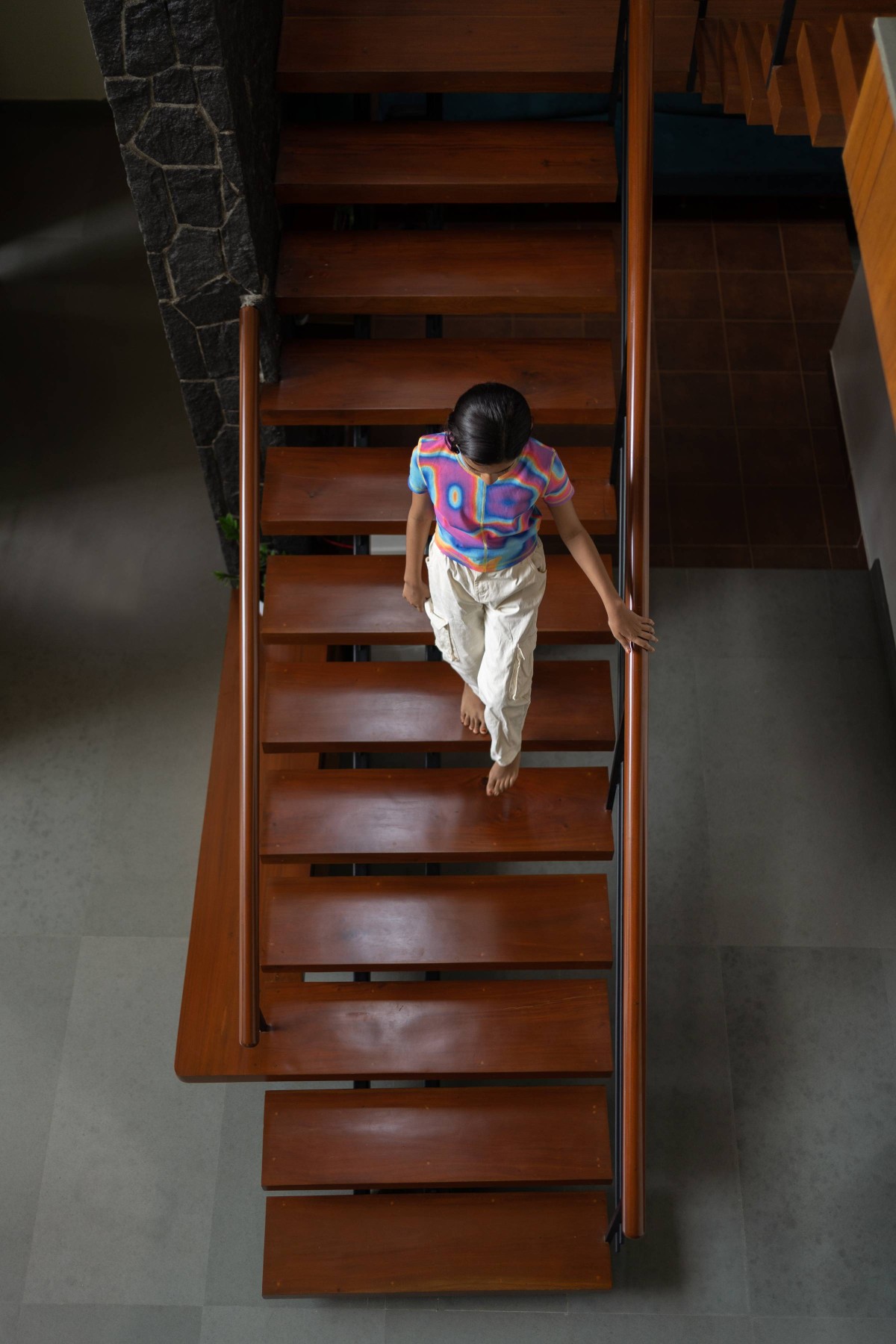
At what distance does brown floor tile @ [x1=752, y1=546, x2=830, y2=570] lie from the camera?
5.36 meters

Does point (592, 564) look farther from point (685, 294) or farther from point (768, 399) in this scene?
point (685, 294)

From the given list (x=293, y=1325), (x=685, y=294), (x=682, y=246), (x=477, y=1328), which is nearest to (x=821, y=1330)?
(x=477, y=1328)

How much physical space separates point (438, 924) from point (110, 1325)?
5.71ft

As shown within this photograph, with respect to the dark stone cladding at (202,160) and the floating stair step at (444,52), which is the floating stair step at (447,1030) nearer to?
the dark stone cladding at (202,160)

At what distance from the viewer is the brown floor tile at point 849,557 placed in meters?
5.36

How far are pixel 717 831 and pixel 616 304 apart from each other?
2144 millimetres

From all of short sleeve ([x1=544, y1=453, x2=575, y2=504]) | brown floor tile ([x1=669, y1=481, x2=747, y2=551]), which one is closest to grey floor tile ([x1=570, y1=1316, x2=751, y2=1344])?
A: short sleeve ([x1=544, y1=453, x2=575, y2=504])

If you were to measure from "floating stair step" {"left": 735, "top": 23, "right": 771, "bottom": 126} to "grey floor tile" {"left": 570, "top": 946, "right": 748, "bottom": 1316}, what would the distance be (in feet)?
10.5

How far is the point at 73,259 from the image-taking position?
253 inches

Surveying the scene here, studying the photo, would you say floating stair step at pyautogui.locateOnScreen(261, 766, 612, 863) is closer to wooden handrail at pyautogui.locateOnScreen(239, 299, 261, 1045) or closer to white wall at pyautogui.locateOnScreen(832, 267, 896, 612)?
wooden handrail at pyautogui.locateOnScreen(239, 299, 261, 1045)

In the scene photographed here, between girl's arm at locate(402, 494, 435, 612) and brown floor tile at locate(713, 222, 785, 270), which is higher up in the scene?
brown floor tile at locate(713, 222, 785, 270)

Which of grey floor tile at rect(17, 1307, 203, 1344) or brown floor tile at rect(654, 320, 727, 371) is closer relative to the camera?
grey floor tile at rect(17, 1307, 203, 1344)

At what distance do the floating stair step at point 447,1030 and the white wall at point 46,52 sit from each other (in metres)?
5.98

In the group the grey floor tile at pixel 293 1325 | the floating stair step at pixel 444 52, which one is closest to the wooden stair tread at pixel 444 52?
the floating stair step at pixel 444 52
